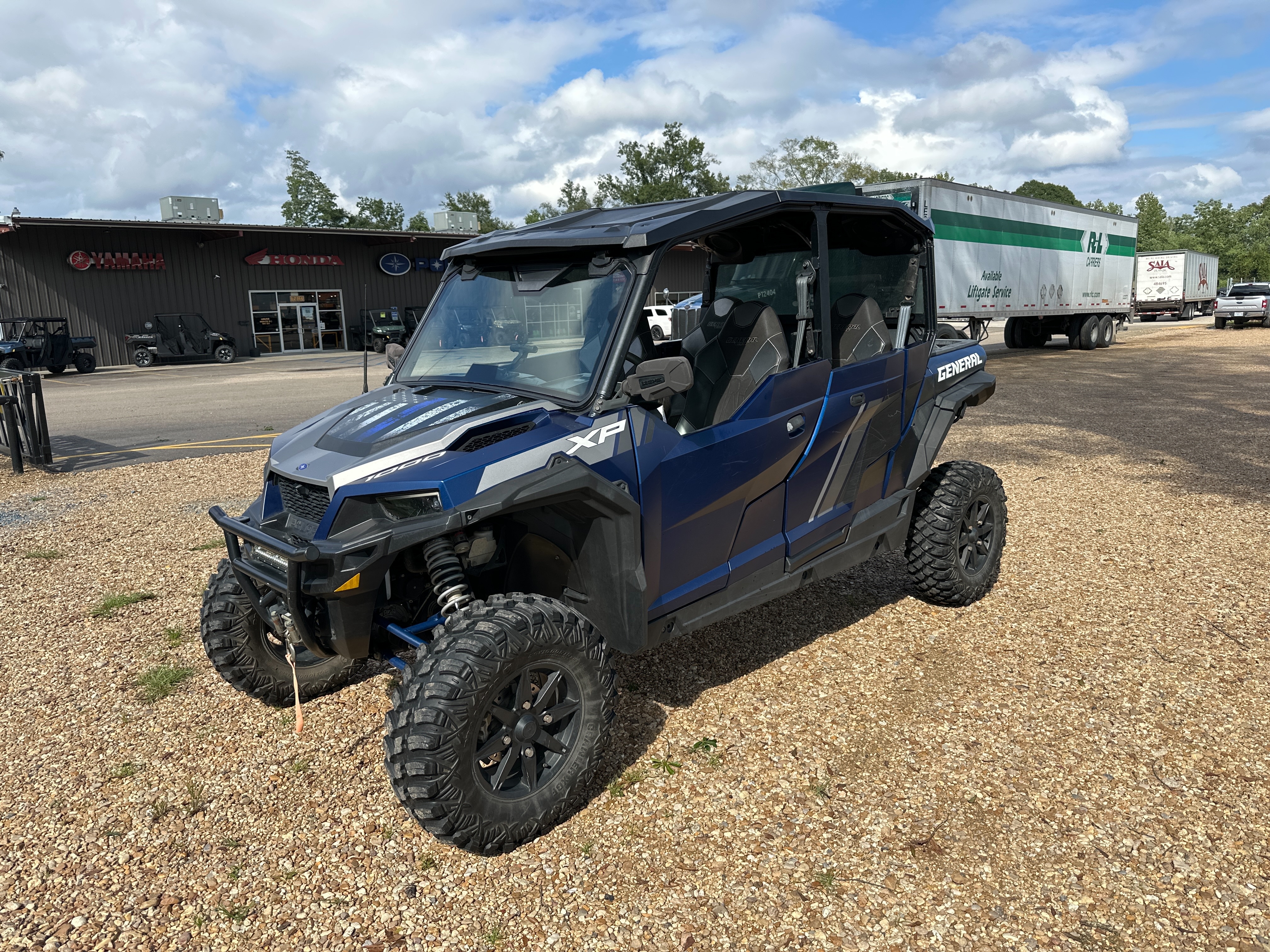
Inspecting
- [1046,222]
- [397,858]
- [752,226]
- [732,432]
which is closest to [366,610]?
[397,858]

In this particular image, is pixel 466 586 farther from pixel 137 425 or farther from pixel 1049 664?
pixel 137 425

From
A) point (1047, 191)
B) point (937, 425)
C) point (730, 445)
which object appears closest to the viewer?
point (730, 445)

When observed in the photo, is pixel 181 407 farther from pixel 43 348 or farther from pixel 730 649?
pixel 730 649

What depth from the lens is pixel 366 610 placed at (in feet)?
9.73

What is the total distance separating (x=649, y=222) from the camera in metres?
3.31

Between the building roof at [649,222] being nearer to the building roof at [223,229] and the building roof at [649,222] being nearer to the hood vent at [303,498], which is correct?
the hood vent at [303,498]

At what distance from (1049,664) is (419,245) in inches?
1412

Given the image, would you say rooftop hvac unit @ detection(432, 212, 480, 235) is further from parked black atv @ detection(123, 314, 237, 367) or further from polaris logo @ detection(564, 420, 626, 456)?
polaris logo @ detection(564, 420, 626, 456)

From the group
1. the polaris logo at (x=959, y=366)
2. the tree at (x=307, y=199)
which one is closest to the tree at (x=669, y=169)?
the tree at (x=307, y=199)

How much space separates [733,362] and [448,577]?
1555 millimetres

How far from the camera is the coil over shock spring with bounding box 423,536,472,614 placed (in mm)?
2998

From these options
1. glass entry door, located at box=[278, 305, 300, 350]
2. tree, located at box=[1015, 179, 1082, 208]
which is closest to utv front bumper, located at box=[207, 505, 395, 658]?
glass entry door, located at box=[278, 305, 300, 350]

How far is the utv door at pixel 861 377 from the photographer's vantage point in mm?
3939

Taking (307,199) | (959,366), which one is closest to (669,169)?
(307,199)
